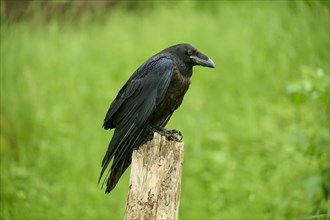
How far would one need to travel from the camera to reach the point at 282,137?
21.2 ft

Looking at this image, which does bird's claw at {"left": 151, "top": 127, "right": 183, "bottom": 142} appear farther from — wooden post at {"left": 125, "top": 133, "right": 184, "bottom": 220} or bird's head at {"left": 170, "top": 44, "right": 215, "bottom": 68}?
bird's head at {"left": 170, "top": 44, "right": 215, "bottom": 68}

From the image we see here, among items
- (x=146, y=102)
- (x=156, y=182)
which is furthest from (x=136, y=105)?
(x=156, y=182)

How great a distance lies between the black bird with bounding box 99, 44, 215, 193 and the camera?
143 inches

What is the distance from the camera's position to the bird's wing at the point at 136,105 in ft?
11.9

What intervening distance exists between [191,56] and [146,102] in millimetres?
411

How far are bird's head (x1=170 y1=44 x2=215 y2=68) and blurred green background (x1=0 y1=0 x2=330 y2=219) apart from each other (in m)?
0.82

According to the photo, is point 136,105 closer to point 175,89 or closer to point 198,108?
point 175,89

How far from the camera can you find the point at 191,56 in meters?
3.84

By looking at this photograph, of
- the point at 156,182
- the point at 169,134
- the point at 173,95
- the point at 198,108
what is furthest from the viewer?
the point at 198,108

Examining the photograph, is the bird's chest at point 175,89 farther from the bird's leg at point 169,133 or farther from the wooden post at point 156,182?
the wooden post at point 156,182

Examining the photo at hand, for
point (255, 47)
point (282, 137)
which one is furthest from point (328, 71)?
point (255, 47)

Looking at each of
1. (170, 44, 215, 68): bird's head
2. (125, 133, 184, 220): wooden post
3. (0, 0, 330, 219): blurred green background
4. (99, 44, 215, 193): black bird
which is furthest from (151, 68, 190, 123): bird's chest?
(0, 0, 330, 219): blurred green background

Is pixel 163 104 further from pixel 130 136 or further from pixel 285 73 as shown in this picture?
pixel 285 73

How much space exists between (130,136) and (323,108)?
118 inches
